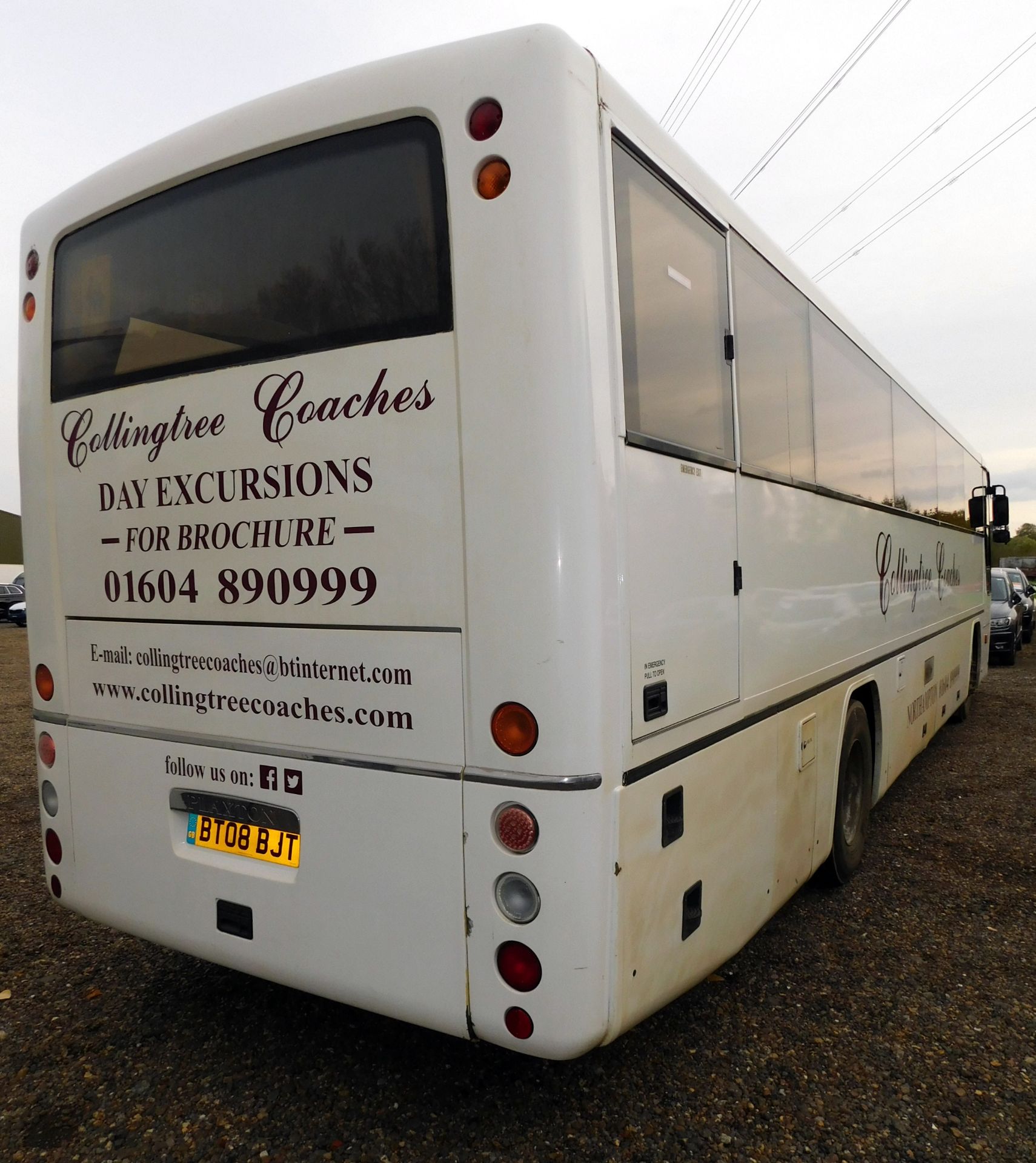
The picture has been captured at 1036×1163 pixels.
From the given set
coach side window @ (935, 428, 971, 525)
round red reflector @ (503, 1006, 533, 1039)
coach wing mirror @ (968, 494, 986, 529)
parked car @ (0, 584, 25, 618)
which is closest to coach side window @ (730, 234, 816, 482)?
round red reflector @ (503, 1006, 533, 1039)

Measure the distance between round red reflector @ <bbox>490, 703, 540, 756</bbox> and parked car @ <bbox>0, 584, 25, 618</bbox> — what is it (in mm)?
30735

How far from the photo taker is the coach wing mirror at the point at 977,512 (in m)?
9.59

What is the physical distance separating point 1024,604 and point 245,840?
20137mm

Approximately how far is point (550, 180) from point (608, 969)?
82.9 inches

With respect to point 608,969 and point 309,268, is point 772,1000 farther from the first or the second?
point 309,268

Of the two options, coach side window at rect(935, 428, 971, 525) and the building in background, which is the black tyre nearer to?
coach side window at rect(935, 428, 971, 525)

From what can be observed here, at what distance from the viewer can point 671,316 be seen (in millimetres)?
2822

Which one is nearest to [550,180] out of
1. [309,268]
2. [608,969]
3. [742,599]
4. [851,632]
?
[309,268]

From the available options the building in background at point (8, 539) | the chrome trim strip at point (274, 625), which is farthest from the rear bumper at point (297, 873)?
the building in background at point (8, 539)

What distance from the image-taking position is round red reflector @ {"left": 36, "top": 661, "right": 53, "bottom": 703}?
342 cm

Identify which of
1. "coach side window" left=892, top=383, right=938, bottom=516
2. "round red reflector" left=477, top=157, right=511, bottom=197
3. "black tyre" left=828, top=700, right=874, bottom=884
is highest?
"round red reflector" left=477, top=157, right=511, bottom=197

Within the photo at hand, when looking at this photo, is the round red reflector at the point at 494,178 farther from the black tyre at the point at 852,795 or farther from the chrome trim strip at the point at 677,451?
the black tyre at the point at 852,795

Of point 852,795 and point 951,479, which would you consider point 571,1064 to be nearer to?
point 852,795

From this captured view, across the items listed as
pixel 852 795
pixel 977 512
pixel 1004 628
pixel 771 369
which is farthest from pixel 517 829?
pixel 1004 628
